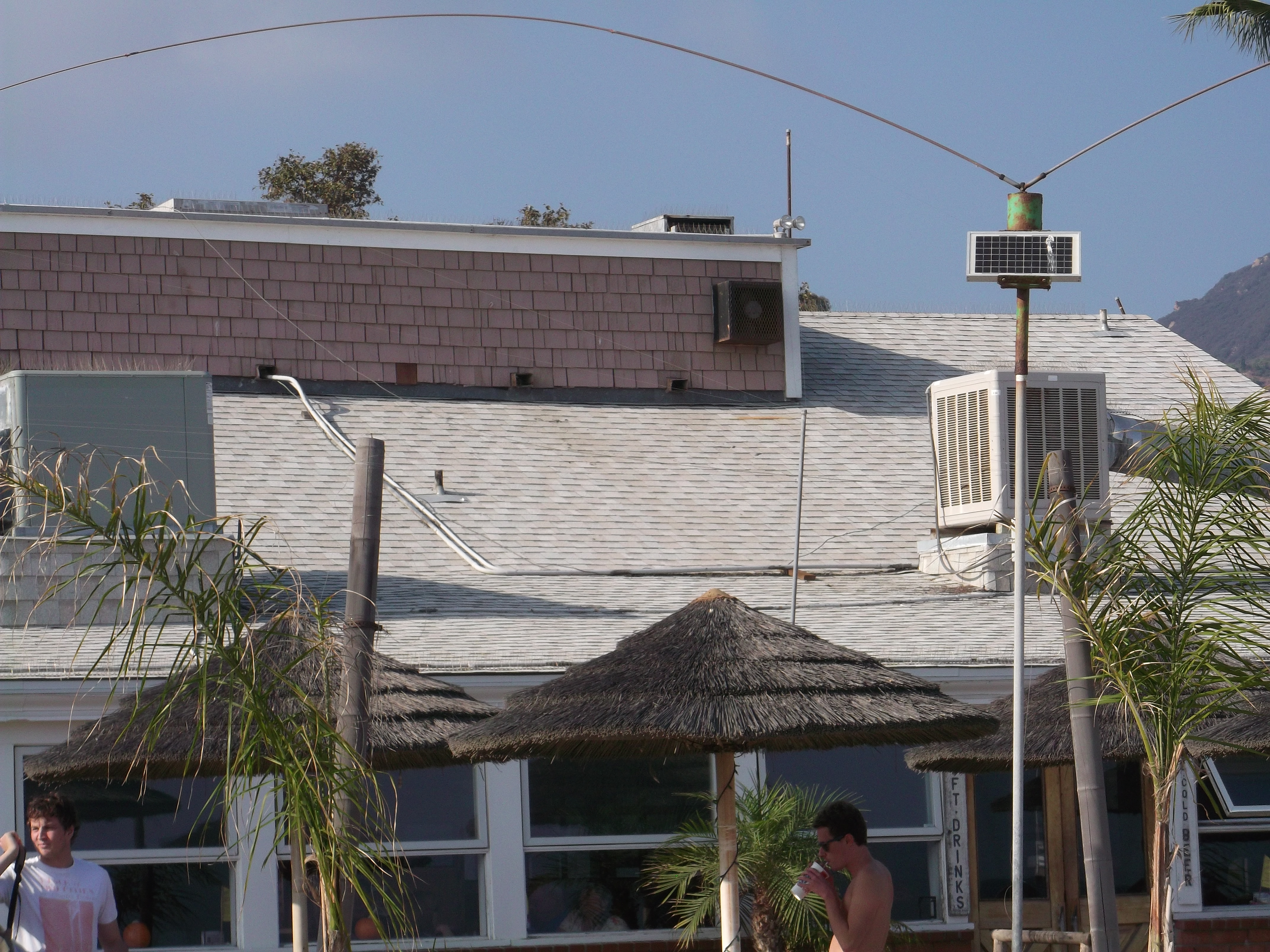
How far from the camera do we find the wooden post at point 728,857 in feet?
26.1

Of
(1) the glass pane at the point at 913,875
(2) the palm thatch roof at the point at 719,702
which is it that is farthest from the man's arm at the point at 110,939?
(1) the glass pane at the point at 913,875

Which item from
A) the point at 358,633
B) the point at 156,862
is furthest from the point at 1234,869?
the point at 358,633

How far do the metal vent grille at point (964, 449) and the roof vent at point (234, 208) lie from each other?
23.4 feet

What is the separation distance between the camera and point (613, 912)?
1050 cm

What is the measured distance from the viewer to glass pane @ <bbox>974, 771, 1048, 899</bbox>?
11352mm

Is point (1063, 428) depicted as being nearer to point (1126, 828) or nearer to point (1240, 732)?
point (1126, 828)

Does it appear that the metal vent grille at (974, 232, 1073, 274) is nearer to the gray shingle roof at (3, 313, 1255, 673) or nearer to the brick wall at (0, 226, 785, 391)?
the gray shingle roof at (3, 313, 1255, 673)

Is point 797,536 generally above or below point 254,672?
above

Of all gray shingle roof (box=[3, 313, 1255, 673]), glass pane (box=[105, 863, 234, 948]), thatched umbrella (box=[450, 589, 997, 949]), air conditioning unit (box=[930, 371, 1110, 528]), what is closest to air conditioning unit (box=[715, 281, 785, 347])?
gray shingle roof (box=[3, 313, 1255, 673])

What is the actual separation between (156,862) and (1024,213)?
6129 millimetres

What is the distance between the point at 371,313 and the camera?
57.0 ft

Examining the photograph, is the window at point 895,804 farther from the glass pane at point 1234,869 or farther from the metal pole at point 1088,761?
the metal pole at point 1088,761

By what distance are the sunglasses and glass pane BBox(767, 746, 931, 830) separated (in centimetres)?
393

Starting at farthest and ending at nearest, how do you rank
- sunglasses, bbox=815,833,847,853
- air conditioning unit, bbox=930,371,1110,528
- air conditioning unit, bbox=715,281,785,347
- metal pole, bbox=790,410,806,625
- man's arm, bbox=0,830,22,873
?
1. air conditioning unit, bbox=715,281,785,347
2. air conditioning unit, bbox=930,371,1110,528
3. metal pole, bbox=790,410,806,625
4. sunglasses, bbox=815,833,847,853
5. man's arm, bbox=0,830,22,873
